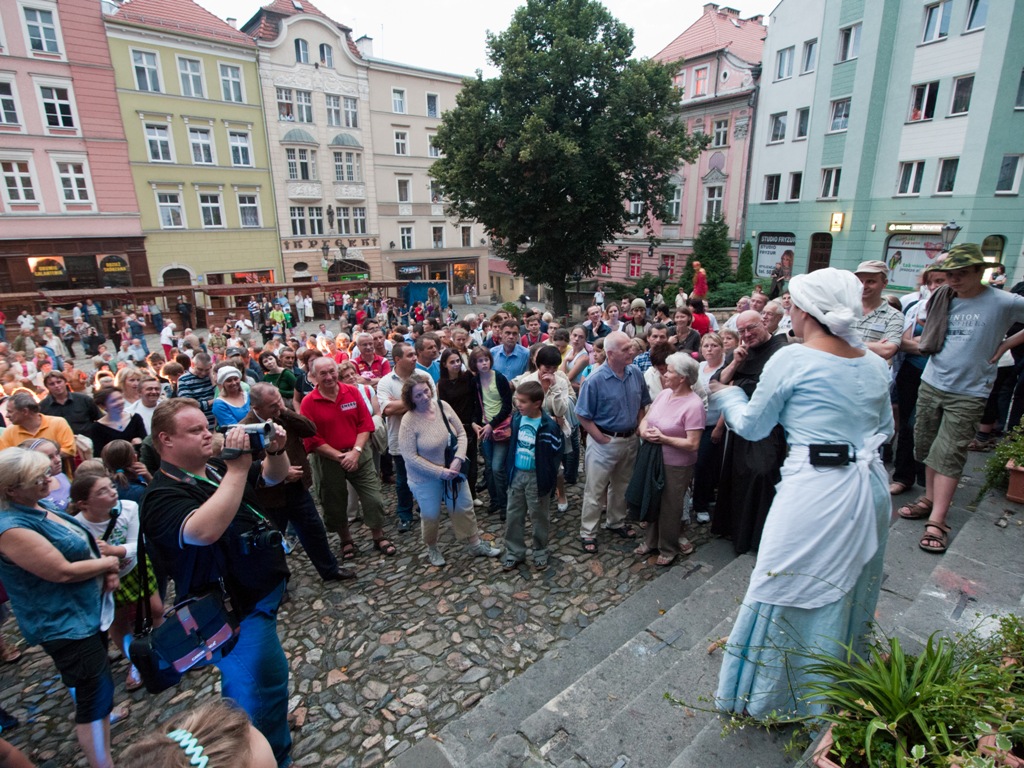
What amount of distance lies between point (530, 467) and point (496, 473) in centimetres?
130

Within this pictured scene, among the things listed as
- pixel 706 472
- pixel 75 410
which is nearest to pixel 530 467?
pixel 706 472

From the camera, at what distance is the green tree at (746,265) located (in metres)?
27.7

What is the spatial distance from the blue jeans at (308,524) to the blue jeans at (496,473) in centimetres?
183

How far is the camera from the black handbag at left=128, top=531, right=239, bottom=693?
2359 millimetres

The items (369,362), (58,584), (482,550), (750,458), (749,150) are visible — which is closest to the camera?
(58,584)

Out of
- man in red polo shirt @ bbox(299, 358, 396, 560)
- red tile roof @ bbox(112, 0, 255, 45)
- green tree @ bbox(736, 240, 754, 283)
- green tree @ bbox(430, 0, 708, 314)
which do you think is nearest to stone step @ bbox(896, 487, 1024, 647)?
man in red polo shirt @ bbox(299, 358, 396, 560)

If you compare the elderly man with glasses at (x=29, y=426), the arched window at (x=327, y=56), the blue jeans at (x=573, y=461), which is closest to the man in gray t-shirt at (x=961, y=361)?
the blue jeans at (x=573, y=461)

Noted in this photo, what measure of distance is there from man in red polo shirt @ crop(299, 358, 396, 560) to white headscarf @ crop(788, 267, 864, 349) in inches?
154

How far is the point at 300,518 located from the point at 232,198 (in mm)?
32158

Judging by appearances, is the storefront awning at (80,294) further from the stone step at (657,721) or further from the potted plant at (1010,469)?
the potted plant at (1010,469)

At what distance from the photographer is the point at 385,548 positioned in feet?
17.6

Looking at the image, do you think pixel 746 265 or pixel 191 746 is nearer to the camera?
pixel 191 746

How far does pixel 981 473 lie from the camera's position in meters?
5.10

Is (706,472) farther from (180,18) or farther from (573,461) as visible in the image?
(180,18)
